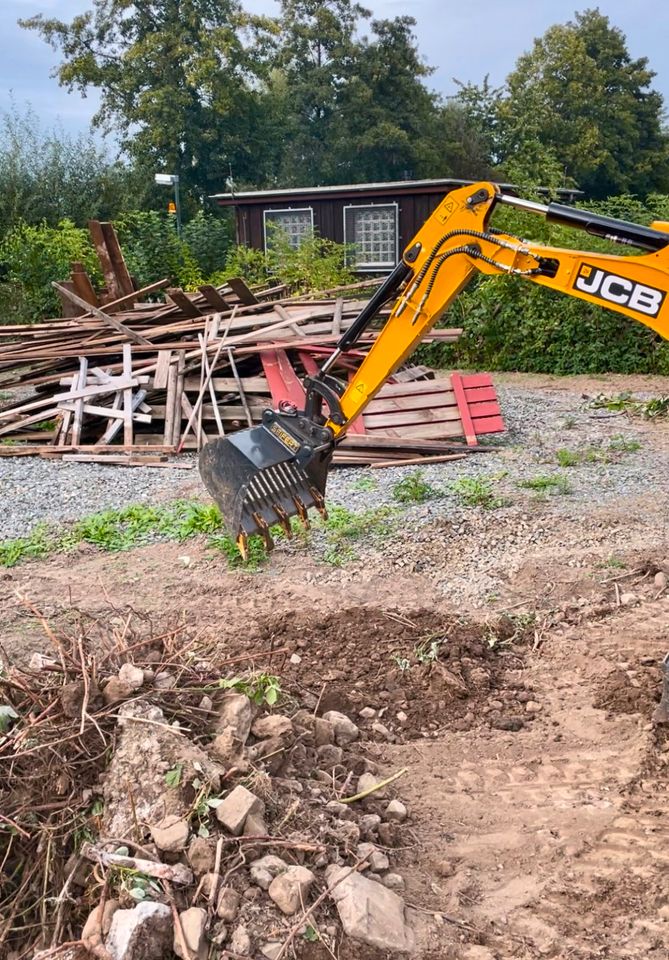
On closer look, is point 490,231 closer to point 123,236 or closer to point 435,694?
point 435,694

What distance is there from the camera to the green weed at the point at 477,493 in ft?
24.7

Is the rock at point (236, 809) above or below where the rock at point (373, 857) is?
above

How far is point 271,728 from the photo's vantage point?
360cm

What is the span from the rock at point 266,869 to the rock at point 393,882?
1.32 ft

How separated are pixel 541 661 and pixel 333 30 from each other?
124 feet

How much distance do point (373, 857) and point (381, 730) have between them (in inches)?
47.4

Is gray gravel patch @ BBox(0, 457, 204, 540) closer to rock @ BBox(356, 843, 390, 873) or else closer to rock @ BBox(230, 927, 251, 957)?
rock @ BBox(356, 843, 390, 873)

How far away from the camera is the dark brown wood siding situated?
21.5 m

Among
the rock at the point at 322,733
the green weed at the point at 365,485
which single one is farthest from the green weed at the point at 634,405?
the rock at the point at 322,733

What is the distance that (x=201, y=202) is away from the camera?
33.3 meters

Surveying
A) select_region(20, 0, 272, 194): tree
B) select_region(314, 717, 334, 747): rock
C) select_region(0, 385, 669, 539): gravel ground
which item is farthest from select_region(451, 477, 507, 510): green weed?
select_region(20, 0, 272, 194): tree

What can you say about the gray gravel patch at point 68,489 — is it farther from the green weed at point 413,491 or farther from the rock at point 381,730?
the rock at point 381,730

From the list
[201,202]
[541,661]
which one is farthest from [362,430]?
[201,202]

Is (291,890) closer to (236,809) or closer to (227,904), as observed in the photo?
(227,904)
